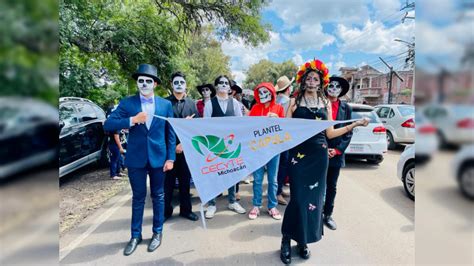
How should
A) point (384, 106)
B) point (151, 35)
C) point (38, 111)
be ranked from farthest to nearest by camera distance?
point (384, 106)
point (151, 35)
point (38, 111)

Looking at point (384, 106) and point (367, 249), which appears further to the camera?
point (384, 106)

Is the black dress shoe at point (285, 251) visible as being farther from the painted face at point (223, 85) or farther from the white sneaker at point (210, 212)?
the painted face at point (223, 85)

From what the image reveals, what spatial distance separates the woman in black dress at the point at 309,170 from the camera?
266 centimetres

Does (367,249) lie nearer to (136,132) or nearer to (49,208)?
(136,132)

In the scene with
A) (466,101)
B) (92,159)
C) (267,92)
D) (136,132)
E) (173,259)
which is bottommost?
(173,259)

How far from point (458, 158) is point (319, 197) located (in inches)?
67.7

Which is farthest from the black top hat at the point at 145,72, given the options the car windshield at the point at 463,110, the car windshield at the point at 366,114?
the car windshield at the point at 366,114

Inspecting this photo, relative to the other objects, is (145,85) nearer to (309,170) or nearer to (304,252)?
(309,170)

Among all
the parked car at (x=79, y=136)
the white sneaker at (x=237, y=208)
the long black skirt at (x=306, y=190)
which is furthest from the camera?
the parked car at (x=79, y=136)

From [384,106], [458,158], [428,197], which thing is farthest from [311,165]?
[384,106]

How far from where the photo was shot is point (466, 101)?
105 cm

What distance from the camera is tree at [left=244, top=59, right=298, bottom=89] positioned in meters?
47.8

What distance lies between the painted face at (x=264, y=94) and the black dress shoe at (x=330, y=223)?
1699 mm

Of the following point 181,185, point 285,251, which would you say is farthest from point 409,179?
point 181,185
